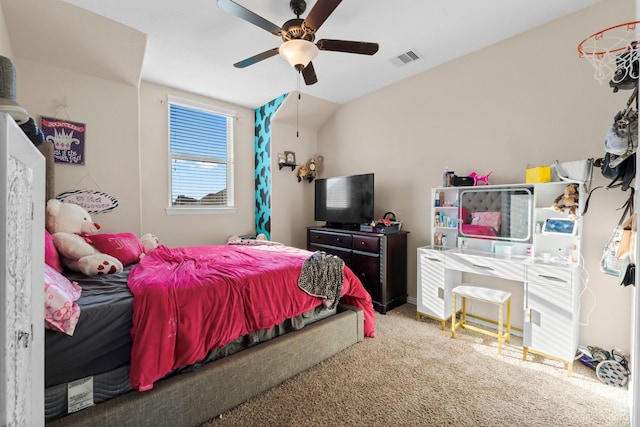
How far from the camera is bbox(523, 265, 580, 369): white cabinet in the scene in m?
2.04

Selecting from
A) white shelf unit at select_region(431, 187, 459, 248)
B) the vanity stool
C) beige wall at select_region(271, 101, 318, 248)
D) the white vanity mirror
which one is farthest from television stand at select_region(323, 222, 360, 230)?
the vanity stool

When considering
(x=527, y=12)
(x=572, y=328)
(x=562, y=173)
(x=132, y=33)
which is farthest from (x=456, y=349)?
(x=132, y=33)

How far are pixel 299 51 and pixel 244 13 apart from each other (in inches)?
17.0

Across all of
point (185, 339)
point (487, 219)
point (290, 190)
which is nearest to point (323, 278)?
point (185, 339)

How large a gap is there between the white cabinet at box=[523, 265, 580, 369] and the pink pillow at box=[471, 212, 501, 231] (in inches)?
23.9

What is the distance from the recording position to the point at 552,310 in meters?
2.12

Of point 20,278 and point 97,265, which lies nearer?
point 20,278

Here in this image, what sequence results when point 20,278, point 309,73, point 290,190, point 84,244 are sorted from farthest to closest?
point 290,190, point 309,73, point 84,244, point 20,278

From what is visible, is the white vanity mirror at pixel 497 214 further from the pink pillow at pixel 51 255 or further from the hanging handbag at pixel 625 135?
the pink pillow at pixel 51 255

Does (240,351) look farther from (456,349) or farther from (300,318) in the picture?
(456,349)

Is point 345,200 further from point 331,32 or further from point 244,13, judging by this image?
point 244,13

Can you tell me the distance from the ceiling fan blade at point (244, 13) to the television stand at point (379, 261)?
2.25m

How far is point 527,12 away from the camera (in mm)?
2285

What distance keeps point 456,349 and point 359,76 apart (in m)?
3.10
